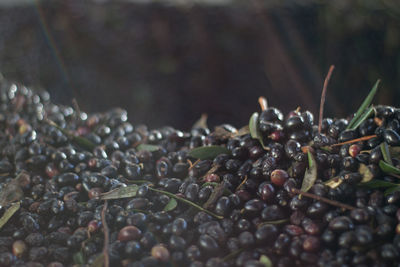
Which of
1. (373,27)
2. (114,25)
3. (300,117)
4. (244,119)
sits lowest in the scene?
(300,117)

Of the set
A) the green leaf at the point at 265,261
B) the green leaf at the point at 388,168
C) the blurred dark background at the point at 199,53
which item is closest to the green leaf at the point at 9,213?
the green leaf at the point at 265,261

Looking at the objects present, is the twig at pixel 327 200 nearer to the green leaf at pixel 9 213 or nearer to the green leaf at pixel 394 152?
the green leaf at pixel 394 152

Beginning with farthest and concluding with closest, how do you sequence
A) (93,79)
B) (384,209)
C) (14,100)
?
(93,79)
(14,100)
(384,209)

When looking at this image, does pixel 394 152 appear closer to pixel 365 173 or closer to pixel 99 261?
pixel 365 173

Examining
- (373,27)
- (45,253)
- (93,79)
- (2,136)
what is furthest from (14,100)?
(373,27)

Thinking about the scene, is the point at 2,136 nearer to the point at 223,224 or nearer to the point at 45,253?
the point at 45,253

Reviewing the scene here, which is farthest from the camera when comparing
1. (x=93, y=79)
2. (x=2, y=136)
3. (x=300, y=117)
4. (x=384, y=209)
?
(x=93, y=79)

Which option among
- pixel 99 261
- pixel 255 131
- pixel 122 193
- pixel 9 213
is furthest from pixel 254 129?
pixel 9 213
